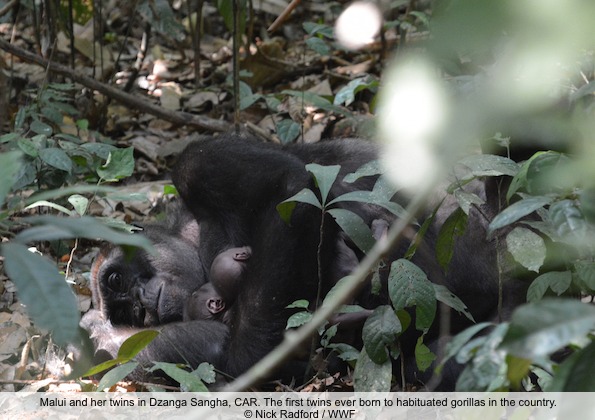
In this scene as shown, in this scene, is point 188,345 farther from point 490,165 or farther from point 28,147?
point 490,165

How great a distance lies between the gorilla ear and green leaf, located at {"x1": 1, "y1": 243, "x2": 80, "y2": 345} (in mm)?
2429

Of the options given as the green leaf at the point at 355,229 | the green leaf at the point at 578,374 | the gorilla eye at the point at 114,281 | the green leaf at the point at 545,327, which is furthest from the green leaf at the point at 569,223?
the gorilla eye at the point at 114,281

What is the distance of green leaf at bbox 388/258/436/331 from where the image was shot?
283 cm

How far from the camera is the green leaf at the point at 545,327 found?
1170 mm

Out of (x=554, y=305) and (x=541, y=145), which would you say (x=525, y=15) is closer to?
(x=554, y=305)

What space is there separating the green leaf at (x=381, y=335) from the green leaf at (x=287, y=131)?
7.66ft

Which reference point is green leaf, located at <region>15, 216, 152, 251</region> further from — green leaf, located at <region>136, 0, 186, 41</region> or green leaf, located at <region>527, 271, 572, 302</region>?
green leaf, located at <region>136, 0, 186, 41</region>

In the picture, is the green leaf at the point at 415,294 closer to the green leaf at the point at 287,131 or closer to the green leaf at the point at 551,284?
the green leaf at the point at 551,284

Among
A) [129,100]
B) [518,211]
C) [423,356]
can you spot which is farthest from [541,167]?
[129,100]

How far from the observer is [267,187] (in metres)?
3.68

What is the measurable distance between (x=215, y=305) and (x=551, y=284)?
1.66 m

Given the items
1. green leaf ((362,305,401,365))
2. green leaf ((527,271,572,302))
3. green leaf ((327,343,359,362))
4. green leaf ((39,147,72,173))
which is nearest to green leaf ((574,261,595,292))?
green leaf ((527,271,572,302))

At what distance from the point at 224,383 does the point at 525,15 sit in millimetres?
2858

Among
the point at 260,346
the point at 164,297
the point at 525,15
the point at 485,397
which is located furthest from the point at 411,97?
the point at 164,297
